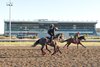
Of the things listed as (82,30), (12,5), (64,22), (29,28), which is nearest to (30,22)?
(29,28)

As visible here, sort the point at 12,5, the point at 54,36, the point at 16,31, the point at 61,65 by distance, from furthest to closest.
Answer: the point at 16,31 → the point at 12,5 → the point at 54,36 → the point at 61,65

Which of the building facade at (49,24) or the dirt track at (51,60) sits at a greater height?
the dirt track at (51,60)

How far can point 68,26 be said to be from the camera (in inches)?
4909

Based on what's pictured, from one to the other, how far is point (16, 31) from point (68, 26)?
22.7 m

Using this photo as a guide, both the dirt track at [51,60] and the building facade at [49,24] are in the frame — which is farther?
the building facade at [49,24]

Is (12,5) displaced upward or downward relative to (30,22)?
upward

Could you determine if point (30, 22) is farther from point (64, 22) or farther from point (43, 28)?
point (64, 22)

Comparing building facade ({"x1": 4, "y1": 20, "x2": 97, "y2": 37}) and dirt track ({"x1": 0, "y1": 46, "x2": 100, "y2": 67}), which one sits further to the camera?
building facade ({"x1": 4, "y1": 20, "x2": 97, "y2": 37})

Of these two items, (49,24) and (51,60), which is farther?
(49,24)

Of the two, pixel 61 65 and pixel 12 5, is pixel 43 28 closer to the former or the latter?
pixel 12 5

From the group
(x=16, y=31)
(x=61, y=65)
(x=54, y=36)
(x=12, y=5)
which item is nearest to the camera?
(x=61, y=65)

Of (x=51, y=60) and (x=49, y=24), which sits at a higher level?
(x=51, y=60)

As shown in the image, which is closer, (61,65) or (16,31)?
(61,65)

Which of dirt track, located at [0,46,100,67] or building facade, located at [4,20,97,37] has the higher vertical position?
dirt track, located at [0,46,100,67]
